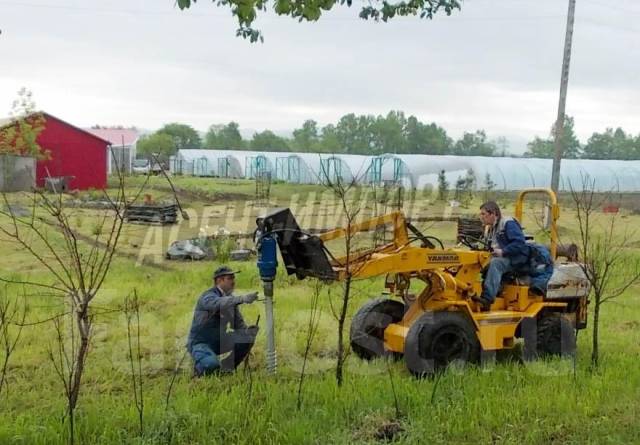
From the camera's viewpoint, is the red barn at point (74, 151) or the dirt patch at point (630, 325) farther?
the red barn at point (74, 151)

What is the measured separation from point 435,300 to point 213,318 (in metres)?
2.19

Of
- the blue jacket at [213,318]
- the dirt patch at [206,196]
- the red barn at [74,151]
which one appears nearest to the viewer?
the blue jacket at [213,318]

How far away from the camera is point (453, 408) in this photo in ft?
18.5

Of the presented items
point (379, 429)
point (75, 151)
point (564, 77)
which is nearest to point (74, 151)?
point (75, 151)

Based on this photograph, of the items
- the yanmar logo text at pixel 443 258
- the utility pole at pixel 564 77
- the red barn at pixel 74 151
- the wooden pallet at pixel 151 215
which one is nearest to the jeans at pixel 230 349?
the yanmar logo text at pixel 443 258

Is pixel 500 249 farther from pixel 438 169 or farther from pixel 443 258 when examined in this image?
pixel 438 169

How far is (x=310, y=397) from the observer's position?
19.1ft

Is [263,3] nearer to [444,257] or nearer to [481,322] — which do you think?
[444,257]

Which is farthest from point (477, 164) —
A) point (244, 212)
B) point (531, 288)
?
point (531, 288)

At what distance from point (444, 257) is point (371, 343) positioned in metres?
→ 1.25

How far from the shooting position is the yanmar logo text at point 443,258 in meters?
6.99

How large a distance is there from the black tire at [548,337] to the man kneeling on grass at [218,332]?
2.86m

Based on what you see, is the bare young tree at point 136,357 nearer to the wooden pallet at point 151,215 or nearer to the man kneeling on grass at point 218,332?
the man kneeling on grass at point 218,332

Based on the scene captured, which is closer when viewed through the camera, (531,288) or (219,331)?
(219,331)
